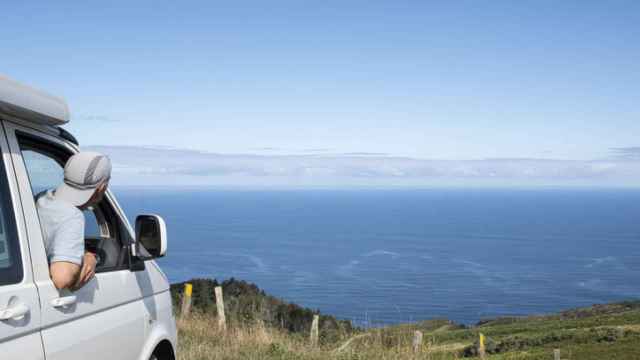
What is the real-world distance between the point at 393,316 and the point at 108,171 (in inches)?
2677

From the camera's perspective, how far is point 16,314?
2.56 m

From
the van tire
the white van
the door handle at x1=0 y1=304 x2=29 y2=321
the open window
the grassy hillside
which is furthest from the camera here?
the grassy hillside

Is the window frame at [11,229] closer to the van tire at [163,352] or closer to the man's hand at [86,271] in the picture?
the man's hand at [86,271]

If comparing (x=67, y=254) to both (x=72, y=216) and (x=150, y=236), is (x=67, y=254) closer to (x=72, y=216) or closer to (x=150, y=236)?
(x=72, y=216)

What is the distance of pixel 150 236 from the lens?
12.6 ft

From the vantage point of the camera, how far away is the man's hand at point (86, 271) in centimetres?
311

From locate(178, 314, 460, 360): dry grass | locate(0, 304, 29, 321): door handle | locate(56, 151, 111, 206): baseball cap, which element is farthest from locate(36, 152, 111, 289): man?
locate(178, 314, 460, 360): dry grass

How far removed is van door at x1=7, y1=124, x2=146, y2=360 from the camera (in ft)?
9.53

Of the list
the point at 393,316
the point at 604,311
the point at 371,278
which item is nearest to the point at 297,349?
the point at 393,316

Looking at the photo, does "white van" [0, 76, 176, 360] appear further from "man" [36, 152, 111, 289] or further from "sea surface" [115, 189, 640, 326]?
"sea surface" [115, 189, 640, 326]

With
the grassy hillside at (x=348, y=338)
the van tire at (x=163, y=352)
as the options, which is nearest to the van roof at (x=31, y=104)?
the van tire at (x=163, y=352)

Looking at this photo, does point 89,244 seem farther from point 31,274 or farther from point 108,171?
point 31,274

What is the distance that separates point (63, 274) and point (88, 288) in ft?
1.20

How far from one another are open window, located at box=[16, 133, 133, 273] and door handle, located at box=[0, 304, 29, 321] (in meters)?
0.66
